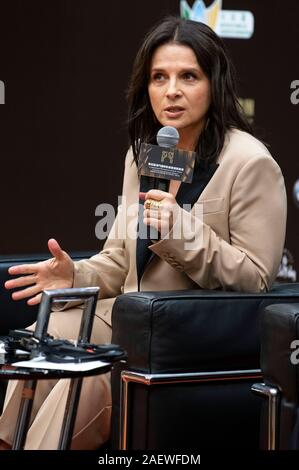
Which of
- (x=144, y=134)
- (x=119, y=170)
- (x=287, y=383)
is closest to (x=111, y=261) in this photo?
(x=144, y=134)

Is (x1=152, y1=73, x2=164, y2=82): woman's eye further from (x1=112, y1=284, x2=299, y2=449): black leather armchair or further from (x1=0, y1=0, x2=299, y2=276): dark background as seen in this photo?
(x1=0, y1=0, x2=299, y2=276): dark background

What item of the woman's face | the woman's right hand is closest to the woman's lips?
the woman's face

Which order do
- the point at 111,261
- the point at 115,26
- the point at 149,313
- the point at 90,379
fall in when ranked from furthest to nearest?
the point at 115,26, the point at 111,261, the point at 90,379, the point at 149,313

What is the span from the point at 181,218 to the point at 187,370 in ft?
1.28

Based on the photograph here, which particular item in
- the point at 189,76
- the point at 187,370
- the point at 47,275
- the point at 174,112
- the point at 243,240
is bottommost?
the point at 187,370

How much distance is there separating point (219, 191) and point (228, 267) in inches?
9.4

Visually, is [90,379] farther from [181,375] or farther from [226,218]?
[226,218]

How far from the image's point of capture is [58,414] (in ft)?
8.48

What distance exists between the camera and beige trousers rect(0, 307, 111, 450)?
2578 millimetres

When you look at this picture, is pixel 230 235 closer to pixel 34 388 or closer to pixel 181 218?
pixel 181 218

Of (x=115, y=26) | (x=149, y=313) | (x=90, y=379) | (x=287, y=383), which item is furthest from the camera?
(x=115, y=26)

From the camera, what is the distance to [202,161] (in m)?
2.95

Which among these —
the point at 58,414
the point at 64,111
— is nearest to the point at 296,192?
the point at 64,111

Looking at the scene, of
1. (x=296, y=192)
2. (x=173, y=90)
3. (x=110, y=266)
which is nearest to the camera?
(x=173, y=90)
